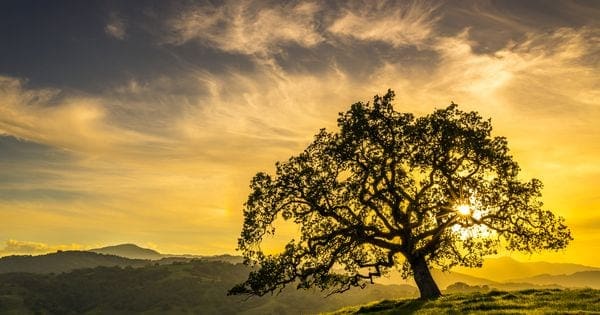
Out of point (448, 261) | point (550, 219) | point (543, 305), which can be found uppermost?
point (550, 219)

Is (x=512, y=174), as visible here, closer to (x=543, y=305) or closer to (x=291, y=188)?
(x=543, y=305)

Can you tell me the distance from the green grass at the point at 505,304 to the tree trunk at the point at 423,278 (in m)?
2.16

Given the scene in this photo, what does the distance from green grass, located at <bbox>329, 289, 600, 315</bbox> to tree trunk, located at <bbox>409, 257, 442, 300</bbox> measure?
2159mm

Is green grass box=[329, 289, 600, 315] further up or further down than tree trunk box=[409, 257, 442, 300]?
further down

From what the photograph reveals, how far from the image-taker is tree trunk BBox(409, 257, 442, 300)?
37406 mm

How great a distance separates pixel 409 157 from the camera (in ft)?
123

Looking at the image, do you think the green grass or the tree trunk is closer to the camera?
the green grass

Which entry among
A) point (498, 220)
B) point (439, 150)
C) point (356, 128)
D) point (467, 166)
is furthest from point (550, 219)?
point (356, 128)

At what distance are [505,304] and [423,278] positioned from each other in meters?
9.58

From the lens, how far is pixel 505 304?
94.9 feet

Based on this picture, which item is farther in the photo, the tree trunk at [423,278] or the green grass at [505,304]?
the tree trunk at [423,278]

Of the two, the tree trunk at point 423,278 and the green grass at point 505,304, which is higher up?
the tree trunk at point 423,278

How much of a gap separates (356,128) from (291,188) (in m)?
6.92

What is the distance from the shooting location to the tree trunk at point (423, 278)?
3741 cm
